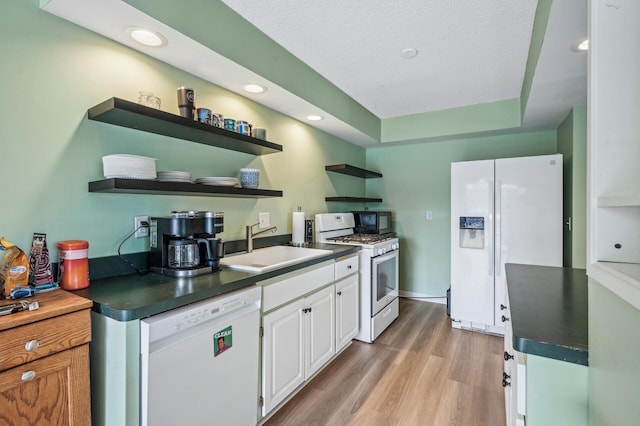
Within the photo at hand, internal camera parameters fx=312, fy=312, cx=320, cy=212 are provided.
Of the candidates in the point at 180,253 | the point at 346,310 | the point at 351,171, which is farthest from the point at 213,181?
the point at 351,171

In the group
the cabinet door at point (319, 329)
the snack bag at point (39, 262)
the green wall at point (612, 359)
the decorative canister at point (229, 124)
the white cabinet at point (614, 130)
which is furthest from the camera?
the cabinet door at point (319, 329)

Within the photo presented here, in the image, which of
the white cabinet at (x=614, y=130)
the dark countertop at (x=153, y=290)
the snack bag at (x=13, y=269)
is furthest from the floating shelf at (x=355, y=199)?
the white cabinet at (x=614, y=130)

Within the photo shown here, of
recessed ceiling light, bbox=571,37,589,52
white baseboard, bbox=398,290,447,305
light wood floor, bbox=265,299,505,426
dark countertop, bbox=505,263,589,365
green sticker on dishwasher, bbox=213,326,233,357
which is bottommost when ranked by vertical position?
light wood floor, bbox=265,299,505,426

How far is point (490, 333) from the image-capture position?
124 inches

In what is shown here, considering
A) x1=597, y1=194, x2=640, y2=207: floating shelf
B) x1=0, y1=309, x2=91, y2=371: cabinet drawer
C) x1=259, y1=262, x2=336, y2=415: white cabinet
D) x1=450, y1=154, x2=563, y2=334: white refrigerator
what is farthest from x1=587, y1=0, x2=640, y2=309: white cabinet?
x1=450, y1=154, x2=563, y2=334: white refrigerator

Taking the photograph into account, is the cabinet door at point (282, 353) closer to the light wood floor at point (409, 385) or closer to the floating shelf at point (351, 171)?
the light wood floor at point (409, 385)

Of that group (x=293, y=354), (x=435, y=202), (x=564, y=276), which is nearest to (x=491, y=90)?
(x=435, y=202)

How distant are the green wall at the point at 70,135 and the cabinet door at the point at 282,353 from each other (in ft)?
2.85

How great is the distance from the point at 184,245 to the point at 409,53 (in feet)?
6.80

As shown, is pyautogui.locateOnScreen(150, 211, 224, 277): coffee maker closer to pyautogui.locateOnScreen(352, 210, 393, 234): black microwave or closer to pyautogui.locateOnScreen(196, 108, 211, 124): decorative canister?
pyautogui.locateOnScreen(196, 108, 211, 124): decorative canister

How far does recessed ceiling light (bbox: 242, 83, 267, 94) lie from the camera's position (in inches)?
86.2

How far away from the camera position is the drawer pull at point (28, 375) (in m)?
0.97

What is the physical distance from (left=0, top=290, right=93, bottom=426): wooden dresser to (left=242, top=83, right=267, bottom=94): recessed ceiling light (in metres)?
1.64

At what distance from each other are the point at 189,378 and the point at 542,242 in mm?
3120
